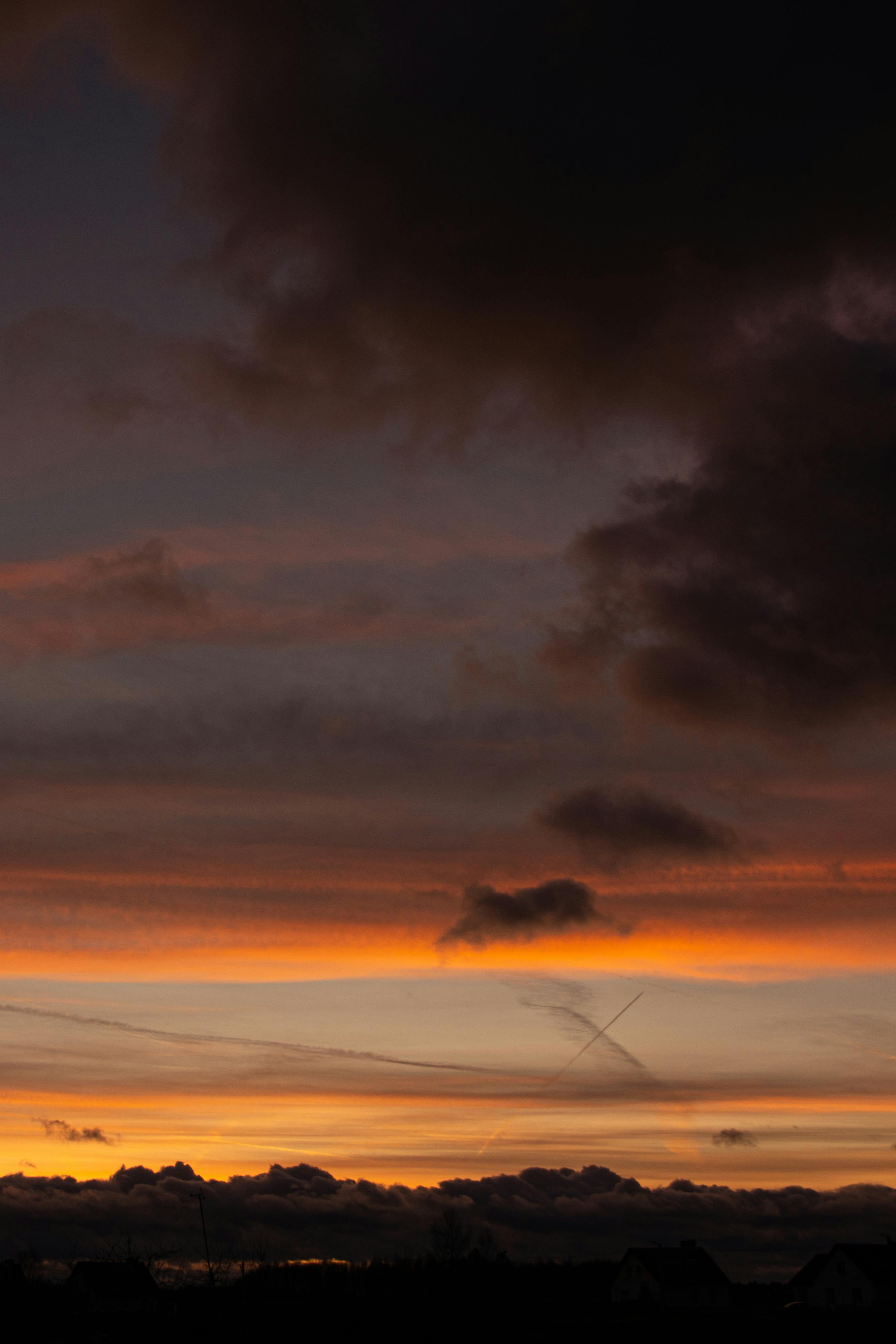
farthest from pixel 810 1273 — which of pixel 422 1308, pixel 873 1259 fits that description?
pixel 422 1308

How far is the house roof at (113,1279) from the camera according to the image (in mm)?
140250

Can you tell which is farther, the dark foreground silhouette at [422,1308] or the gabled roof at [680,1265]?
the gabled roof at [680,1265]

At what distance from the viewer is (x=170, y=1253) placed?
3691 inches

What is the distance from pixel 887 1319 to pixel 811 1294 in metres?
47.1

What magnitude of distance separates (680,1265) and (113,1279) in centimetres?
6497

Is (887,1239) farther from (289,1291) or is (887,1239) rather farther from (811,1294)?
(289,1291)

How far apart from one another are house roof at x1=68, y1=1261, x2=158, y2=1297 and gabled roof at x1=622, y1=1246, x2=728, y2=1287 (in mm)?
56615

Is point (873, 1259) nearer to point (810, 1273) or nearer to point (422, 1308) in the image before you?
point (810, 1273)

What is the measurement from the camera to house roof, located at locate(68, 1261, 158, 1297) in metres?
140

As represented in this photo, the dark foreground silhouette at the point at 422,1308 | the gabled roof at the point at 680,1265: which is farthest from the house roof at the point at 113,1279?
the gabled roof at the point at 680,1265

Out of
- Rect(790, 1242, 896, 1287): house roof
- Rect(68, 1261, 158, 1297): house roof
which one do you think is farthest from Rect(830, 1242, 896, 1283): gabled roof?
Rect(68, 1261, 158, 1297): house roof

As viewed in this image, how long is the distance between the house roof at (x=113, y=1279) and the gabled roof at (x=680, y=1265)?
56615mm

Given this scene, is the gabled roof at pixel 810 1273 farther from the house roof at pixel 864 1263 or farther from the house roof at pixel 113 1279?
the house roof at pixel 113 1279

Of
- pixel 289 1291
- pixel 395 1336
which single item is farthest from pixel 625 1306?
pixel 395 1336
